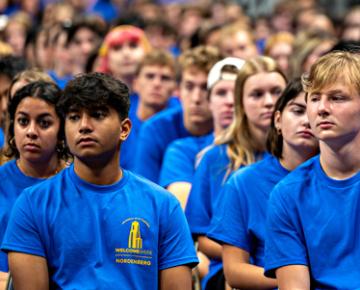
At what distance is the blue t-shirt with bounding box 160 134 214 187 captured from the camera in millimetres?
6117

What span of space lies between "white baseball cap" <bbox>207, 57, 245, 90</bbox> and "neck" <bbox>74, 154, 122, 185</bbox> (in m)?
2.16

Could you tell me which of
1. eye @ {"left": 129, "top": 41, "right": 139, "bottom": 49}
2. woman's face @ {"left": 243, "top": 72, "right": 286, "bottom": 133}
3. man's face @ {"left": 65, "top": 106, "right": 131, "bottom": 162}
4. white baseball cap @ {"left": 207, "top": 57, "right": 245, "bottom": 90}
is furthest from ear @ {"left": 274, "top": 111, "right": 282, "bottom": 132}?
eye @ {"left": 129, "top": 41, "right": 139, "bottom": 49}

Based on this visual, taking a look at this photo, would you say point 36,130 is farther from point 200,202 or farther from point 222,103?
point 222,103

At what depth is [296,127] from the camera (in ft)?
15.8

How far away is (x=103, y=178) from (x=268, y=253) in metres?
0.74

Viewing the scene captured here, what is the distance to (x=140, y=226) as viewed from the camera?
416 centimetres

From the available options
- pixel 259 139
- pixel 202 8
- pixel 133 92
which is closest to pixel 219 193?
pixel 259 139

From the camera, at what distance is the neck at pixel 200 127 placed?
6598 mm

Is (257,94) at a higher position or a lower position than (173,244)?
higher

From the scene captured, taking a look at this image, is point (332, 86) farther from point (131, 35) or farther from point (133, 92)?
point (131, 35)

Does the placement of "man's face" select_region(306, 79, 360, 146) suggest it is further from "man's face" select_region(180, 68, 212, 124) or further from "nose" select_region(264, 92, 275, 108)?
"man's face" select_region(180, 68, 212, 124)

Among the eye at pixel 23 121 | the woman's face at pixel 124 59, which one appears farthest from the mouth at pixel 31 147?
the woman's face at pixel 124 59

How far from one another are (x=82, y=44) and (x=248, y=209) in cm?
544

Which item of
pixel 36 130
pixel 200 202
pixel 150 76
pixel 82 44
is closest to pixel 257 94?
pixel 200 202
